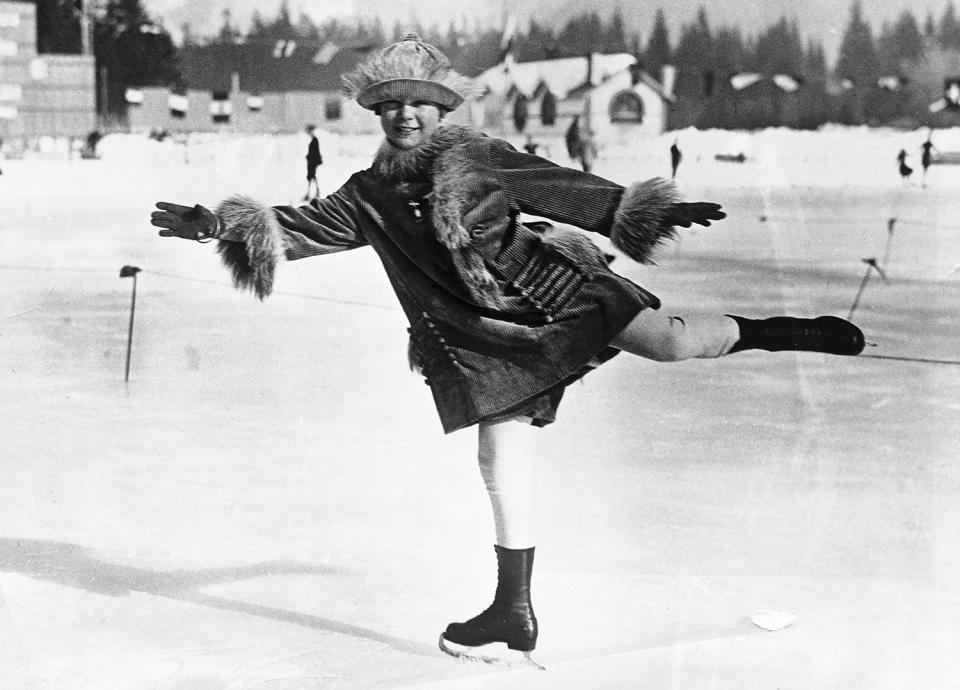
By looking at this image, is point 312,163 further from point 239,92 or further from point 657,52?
point 657,52

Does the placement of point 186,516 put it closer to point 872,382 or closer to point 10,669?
point 10,669

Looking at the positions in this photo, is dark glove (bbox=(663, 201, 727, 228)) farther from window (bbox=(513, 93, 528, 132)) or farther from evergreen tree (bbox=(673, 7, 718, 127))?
evergreen tree (bbox=(673, 7, 718, 127))

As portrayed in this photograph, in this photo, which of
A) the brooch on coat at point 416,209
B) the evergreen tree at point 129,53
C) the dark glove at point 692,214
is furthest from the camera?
the evergreen tree at point 129,53

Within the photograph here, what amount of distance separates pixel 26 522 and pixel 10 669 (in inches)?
17.1

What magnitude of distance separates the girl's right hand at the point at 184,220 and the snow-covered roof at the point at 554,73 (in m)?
0.76

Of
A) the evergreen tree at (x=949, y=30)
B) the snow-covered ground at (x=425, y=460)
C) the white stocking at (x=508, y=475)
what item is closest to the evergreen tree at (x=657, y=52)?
the snow-covered ground at (x=425, y=460)

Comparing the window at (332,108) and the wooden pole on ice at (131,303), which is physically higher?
the window at (332,108)

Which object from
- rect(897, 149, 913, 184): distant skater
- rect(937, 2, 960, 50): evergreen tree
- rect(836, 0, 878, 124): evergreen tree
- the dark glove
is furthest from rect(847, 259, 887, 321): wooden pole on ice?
the dark glove

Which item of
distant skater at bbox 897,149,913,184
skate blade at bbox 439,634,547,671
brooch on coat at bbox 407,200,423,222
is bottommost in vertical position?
skate blade at bbox 439,634,547,671

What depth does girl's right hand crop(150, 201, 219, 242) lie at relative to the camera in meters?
1.79

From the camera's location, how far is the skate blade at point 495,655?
79.8 inches

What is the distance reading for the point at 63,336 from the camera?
9.66 ft

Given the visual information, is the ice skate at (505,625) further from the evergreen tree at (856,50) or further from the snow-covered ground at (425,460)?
the evergreen tree at (856,50)

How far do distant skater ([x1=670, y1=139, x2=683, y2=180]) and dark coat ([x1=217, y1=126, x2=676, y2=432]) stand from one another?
71 centimetres
